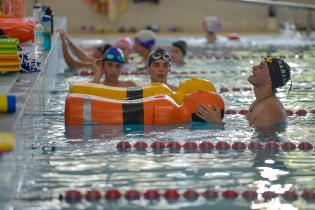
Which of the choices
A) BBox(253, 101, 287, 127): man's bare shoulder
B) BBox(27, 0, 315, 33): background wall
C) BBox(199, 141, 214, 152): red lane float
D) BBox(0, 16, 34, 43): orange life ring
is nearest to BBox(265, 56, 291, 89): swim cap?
BBox(253, 101, 287, 127): man's bare shoulder

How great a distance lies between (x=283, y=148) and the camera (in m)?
5.77

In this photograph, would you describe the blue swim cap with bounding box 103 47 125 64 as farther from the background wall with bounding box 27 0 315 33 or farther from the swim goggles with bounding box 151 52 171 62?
the background wall with bounding box 27 0 315 33

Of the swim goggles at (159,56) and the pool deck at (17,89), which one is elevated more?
the swim goggles at (159,56)

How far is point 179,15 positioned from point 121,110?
9960 mm

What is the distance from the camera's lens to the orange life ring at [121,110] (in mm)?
6398

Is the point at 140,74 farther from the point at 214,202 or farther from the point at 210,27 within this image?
the point at 214,202

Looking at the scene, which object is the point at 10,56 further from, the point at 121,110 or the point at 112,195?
the point at 112,195

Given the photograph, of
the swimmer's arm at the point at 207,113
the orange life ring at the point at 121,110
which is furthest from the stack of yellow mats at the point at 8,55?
the swimmer's arm at the point at 207,113

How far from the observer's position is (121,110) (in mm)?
6410

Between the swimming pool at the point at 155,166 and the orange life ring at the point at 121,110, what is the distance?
0.07m

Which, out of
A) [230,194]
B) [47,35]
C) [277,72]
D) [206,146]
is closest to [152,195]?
[230,194]

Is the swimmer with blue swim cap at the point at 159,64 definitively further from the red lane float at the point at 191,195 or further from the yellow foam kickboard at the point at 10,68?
the red lane float at the point at 191,195

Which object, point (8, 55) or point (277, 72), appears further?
point (277, 72)

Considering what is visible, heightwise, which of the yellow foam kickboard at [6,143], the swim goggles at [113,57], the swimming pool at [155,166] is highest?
the swim goggles at [113,57]
